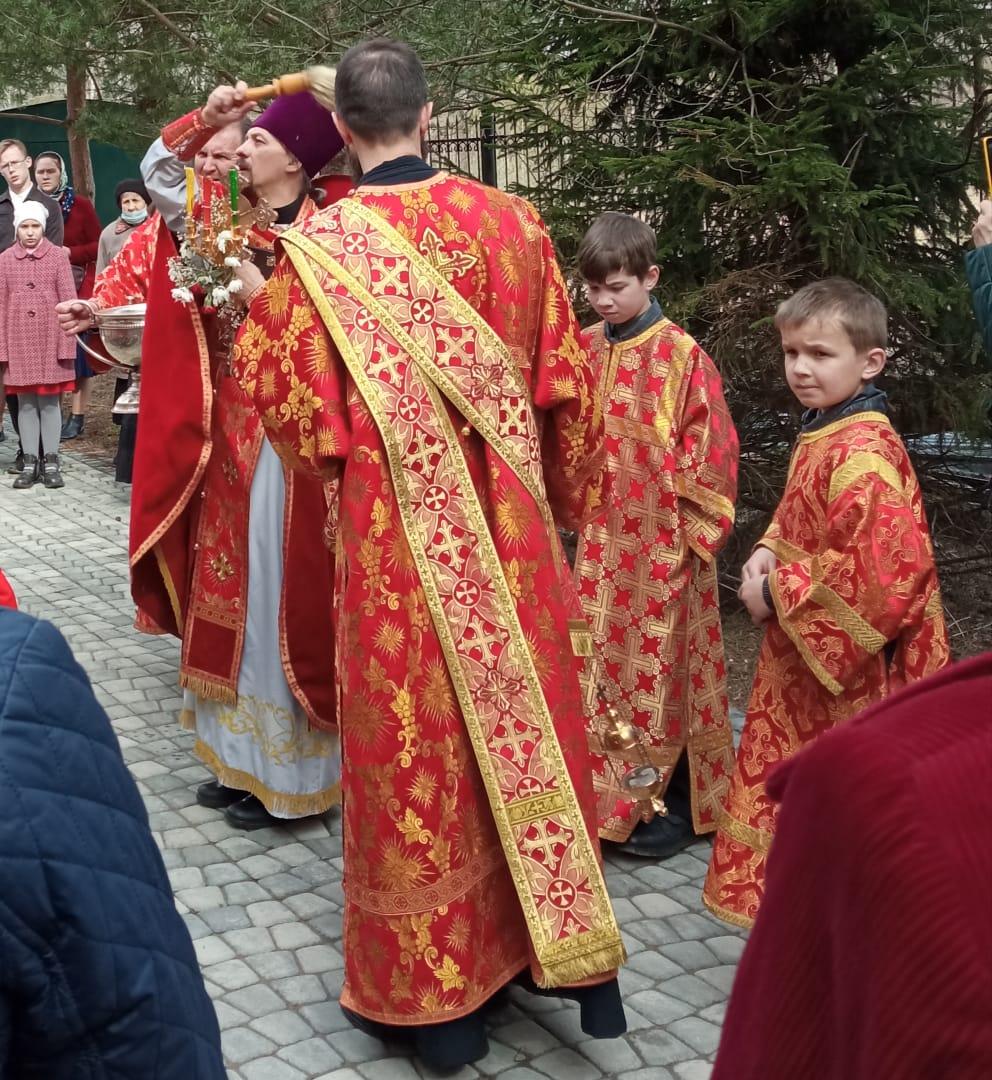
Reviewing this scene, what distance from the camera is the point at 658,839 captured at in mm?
4391

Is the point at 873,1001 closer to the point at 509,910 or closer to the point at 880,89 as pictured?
the point at 509,910

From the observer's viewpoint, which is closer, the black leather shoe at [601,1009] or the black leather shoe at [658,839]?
the black leather shoe at [601,1009]

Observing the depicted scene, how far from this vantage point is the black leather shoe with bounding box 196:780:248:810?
475 cm

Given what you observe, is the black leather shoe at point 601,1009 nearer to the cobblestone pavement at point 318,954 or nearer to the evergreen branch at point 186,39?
the cobblestone pavement at point 318,954

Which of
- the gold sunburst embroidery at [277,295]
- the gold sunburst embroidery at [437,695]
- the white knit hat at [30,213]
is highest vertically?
the white knit hat at [30,213]

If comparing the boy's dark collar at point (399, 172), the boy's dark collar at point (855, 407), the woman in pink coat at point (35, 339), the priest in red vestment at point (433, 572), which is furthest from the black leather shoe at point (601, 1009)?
the woman in pink coat at point (35, 339)

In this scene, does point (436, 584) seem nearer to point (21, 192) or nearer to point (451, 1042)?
point (451, 1042)

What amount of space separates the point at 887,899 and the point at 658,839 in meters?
3.67

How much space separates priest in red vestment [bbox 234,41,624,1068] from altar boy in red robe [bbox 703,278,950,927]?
0.59m

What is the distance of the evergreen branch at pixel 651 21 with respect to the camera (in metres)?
5.96

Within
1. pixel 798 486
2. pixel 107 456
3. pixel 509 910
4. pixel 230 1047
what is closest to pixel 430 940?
pixel 509 910

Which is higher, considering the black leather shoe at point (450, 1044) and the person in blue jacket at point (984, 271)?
the person in blue jacket at point (984, 271)

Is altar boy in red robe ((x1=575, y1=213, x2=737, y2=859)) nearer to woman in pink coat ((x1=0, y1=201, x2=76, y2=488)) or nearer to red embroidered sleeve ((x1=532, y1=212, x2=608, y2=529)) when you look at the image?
red embroidered sleeve ((x1=532, y1=212, x2=608, y2=529))

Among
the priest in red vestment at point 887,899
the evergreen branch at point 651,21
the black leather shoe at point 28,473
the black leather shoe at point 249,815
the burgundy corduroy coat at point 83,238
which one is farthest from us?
the burgundy corduroy coat at point 83,238
